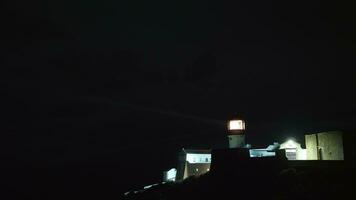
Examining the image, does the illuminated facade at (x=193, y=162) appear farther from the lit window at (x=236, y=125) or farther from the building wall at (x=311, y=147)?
the building wall at (x=311, y=147)

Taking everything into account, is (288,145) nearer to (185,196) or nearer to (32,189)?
(185,196)

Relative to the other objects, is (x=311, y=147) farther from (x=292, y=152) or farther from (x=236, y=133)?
(x=236, y=133)

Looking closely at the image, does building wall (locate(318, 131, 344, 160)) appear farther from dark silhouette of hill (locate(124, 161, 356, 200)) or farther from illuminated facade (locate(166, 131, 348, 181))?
dark silhouette of hill (locate(124, 161, 356, 200))

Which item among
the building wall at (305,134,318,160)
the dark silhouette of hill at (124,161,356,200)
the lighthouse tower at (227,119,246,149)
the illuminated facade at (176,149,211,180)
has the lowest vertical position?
the dark silhouette of hill at (124,161,356,200)

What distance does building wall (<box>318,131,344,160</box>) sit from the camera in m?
36.9

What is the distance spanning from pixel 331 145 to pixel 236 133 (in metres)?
13.9

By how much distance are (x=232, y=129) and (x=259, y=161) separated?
1150 cm

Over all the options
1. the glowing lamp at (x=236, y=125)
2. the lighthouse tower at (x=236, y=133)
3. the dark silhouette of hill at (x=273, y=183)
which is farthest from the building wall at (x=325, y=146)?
the glowing lamp at (x=236, y=125)

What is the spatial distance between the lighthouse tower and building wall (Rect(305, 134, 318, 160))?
886cm

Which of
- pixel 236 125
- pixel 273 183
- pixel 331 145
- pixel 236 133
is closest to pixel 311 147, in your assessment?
pixel 331 145

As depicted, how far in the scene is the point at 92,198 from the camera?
417 ft

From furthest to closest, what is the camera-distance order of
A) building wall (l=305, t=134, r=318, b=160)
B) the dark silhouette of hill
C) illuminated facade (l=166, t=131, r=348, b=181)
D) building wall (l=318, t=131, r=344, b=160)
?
building wall (l=305, t=134, r=318, b=160), illuminated facade (l=166, t=131, r=348, b=181), building wall (l=318, t=131, r=344, b=160), the dark silhouette of hill

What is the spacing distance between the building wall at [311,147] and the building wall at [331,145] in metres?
1.17

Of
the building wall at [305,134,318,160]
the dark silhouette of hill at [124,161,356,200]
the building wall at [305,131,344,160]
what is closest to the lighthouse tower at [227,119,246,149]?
the dark silhouette of hill at [124,161,356,200]
